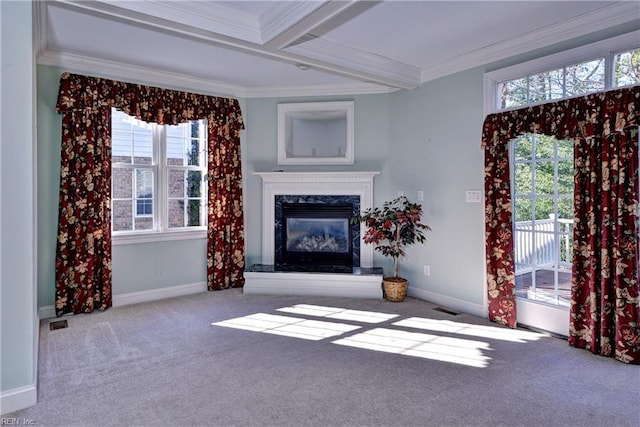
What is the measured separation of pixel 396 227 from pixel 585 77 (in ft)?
7.27

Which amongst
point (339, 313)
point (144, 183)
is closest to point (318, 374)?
point (339, 313)

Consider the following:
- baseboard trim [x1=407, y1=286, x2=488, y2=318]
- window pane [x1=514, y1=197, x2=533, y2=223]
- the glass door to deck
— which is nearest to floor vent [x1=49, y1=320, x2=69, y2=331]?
baseboard trim [x1=407, y1=286, x2=488, y2=318]

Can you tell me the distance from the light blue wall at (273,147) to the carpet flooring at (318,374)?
1580mm

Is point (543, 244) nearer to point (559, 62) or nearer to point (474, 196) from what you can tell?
point (474, 196)

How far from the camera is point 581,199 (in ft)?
10.1

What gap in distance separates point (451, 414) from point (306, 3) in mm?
2806

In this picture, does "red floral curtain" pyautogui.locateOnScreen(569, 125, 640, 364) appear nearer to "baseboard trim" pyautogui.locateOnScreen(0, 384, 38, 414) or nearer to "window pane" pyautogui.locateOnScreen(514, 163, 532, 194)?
"window pane" pyautogui.locateOnScreen(514, 163, 532, 194)

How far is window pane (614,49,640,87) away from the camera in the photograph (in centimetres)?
286

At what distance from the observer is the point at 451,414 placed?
7.17ft

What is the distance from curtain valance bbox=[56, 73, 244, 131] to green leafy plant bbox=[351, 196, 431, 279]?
207 cm

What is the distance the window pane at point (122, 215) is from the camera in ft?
14.3

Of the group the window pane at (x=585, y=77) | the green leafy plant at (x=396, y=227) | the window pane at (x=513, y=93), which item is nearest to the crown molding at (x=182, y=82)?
the window pane at (x=513, y=93)

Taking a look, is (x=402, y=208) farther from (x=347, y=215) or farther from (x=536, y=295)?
(x=536, y=295)

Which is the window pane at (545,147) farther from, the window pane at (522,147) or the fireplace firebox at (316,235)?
the fireplace firebox at (316,235)
